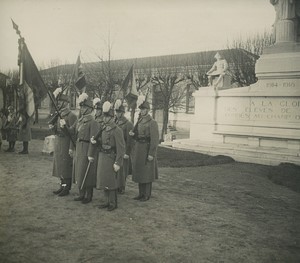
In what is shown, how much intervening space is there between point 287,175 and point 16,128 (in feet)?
31.0

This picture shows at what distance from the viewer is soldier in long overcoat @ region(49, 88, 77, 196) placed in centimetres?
665

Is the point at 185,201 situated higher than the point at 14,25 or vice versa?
the point at 14,25

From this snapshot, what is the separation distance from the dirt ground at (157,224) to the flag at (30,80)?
1802mm

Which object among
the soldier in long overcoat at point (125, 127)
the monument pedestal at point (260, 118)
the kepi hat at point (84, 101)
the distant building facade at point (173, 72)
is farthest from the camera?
the distant building facade at point (173, 72)

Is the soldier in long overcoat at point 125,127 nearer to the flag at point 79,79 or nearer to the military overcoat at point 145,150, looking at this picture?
the military overcoat at point 145,150

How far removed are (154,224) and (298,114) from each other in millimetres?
8918

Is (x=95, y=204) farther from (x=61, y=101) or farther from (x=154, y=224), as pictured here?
(x=61, y=101)

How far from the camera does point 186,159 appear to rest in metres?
11.6

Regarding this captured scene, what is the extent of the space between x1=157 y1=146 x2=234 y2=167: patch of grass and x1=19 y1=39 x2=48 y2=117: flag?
202 inches

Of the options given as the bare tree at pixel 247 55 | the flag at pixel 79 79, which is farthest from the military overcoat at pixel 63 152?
the bare tree at pixel 247 55

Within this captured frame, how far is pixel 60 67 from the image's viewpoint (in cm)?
3450

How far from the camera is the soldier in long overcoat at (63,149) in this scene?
6.65 metres

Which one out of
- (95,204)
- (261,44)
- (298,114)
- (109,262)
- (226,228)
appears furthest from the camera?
(261,44)

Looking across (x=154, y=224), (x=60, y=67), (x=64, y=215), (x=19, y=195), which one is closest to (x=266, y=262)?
(x=154, y=224)
